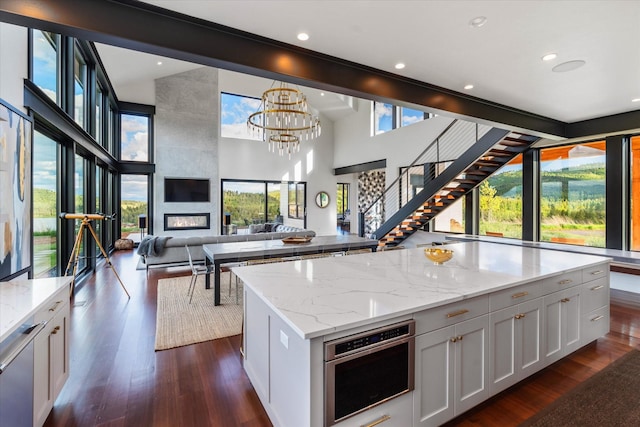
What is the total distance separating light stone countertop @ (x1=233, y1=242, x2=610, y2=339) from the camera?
154 cm

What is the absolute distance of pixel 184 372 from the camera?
2.62 meters

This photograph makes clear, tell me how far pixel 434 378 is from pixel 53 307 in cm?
241

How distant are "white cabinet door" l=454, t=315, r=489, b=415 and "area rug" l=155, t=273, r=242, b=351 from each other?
7.80 feet

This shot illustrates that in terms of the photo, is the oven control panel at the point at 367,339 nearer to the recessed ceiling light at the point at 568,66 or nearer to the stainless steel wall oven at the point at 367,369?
the stainless steel wall oven at the point at 367,369

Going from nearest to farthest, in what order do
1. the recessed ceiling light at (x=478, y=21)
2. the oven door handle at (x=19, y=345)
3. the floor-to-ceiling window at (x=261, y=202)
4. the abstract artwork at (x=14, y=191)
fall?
the oven door handle at (x=19, y=345), the recessed ceiling light at (x=478, y=21), the abstract artwork at (x=14, y=191), the floor-to-ceiling window at (x=261, y=202)

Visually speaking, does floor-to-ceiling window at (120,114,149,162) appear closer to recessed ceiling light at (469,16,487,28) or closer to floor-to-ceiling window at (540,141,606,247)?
recessed ceiling light at (469,16,487,28)

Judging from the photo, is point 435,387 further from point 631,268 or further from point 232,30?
point 631,268

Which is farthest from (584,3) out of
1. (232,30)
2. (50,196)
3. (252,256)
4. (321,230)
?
(321,230)

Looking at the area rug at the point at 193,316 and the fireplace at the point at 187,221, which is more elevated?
the fireplace at the point at 187,221

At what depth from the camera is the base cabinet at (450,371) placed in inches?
67.9

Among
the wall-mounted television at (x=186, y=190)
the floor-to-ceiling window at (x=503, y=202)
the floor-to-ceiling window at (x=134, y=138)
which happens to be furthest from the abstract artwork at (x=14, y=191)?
the floor-to-ceiling window at (x=503, y=202)

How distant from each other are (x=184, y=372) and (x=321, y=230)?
359 inches

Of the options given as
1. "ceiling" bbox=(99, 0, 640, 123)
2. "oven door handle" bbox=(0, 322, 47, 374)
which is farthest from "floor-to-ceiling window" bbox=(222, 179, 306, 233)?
"oven door handle" bbox=(0, 322, 47, 374)

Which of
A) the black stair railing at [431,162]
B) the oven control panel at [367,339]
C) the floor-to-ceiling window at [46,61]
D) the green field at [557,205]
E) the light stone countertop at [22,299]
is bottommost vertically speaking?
the oven control panel at [367,339]
